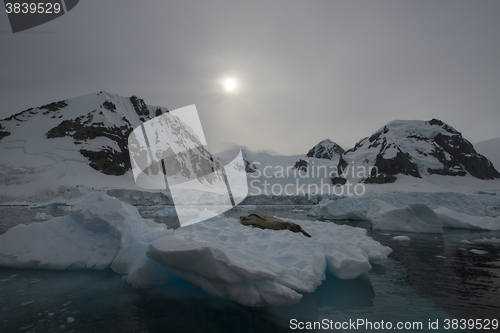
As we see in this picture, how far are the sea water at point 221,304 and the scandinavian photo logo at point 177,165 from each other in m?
39.1

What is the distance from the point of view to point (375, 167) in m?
64.8

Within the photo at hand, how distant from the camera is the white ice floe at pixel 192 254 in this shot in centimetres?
369

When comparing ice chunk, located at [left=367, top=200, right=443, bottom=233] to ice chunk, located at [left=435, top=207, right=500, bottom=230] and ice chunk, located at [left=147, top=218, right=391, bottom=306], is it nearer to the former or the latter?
ice chunk, located at [left=435, top=207, right=500, bottom=230]

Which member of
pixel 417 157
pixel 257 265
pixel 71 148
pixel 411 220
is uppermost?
pixel 71 148

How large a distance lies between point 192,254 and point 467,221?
17.1 meters

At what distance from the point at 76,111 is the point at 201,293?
8318 centimetres

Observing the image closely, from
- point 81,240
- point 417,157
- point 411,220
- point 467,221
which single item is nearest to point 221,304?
point 81,240

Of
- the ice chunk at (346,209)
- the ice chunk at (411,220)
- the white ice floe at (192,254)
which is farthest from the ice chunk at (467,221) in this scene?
the white ice floe at (192,254)

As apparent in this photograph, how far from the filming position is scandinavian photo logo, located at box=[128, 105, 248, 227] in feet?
170

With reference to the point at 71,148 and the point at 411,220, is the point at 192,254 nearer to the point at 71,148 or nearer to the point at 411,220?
the point at 411,220

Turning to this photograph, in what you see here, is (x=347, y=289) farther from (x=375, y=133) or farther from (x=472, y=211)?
(x=375, y=133)

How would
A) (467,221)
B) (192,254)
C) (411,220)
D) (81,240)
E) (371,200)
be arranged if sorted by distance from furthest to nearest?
1. (371,200)
2. (467,221)
3. (411,220)
4. (81,240)
5. (192,254)

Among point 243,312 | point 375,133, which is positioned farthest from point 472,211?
point 375,133

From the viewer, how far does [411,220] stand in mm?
13125
